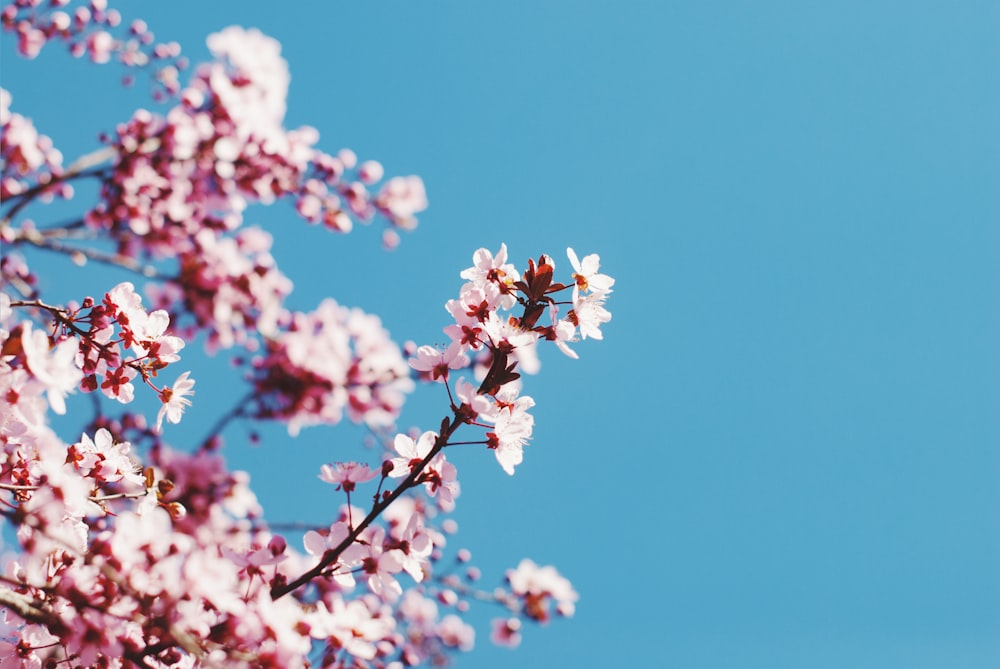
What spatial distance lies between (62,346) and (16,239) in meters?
2.98

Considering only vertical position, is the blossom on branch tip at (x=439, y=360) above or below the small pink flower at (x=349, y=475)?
above

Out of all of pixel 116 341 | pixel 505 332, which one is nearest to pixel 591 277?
pixel 505 332

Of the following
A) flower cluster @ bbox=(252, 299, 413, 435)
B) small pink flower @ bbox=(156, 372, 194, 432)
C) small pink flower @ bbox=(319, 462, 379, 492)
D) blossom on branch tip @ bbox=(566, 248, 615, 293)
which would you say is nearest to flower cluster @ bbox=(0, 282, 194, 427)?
small pink flower @ bbox=(156, 372, 194, 432)

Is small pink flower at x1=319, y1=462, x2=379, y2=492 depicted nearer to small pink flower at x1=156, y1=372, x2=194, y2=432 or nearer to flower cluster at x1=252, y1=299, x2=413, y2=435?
small pink flower at x1=156, y1=372, x2=194, y2=432


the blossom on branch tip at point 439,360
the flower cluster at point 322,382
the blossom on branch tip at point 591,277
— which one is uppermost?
the flower cluster at point 322,382

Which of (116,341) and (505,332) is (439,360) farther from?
(116,341)

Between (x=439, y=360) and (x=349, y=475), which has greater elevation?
(x=439, y=360)

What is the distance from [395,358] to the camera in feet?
22.2

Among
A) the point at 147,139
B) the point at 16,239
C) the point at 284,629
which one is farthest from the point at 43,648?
the point at 147,139

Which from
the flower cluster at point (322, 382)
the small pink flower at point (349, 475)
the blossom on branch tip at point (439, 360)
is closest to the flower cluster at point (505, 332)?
the blossom on branch tip at point (439, 360)

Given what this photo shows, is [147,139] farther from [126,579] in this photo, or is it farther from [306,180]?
[126,579]

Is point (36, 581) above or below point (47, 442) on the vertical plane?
below

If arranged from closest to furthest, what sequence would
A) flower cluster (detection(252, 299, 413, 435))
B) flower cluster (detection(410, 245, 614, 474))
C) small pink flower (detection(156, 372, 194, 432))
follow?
flower cluster (detection(410, 245, 614, 474))
small pink flower (detection(156, 372, 194, 432))
flower cluster (detection(252, 299, 413, 435))

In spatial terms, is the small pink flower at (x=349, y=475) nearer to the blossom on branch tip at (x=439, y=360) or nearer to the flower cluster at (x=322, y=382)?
the blossom on branch tip at (x=439, y=360)
